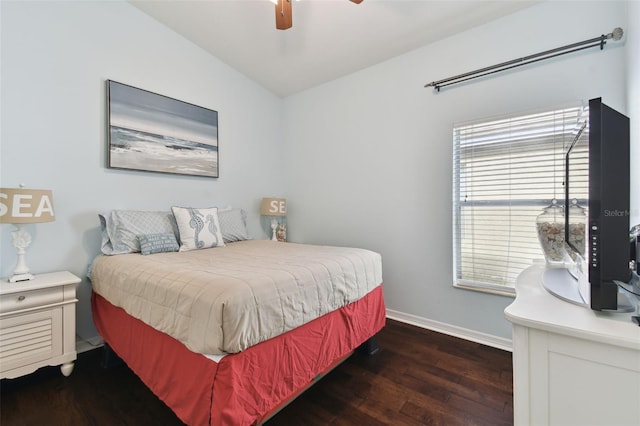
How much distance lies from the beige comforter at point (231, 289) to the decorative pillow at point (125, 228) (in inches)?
5.5

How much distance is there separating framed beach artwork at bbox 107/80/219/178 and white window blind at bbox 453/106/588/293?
102 inches

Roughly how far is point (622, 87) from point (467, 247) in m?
1.45

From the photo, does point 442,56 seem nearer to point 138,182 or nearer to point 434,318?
point 434,318

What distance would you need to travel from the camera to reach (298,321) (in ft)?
4.87

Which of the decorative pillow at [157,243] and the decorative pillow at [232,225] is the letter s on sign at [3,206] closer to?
the decorative pillow at [157,243]

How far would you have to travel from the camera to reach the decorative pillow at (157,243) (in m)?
2.29

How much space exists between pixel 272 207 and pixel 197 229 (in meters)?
1.09

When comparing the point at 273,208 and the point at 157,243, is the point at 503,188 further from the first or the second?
the point at 157,243

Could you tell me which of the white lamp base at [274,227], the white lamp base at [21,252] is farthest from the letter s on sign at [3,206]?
the white lamp base at [274,227]

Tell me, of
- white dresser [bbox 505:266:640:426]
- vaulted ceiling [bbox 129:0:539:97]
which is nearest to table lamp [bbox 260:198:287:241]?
vaulted ceiling [bbox 129:0:539:97]

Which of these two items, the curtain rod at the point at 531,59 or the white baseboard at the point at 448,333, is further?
the white baseboard at the point at 448,333

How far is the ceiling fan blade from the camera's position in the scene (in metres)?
1.84

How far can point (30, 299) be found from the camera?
70.7 inches

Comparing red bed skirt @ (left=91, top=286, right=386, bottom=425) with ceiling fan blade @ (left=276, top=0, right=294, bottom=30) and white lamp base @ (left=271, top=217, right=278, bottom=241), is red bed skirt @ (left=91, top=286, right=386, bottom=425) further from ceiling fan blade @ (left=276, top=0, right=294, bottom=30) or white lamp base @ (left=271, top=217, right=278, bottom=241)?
ceiling fan blade @ (left=276, top=0, right=294, bottom=30)
